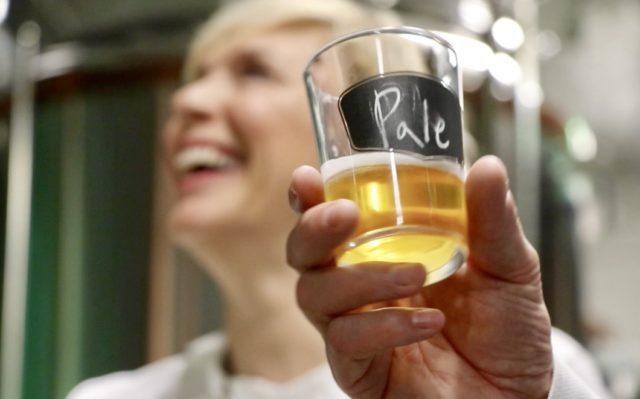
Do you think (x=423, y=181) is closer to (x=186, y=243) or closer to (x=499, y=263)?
(x=499, y=263)

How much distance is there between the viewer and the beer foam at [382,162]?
474 millimetres

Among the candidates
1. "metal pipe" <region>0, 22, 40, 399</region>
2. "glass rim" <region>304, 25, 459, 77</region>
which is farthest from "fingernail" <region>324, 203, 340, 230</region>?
"metal pipe" <region>0, 22, 40, 399</region>

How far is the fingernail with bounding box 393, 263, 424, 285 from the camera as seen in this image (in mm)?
483

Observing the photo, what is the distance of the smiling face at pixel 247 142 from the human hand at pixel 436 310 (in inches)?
16.7

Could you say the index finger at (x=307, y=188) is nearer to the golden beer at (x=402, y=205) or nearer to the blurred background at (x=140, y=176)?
the golden beer at (x=402, y=205)

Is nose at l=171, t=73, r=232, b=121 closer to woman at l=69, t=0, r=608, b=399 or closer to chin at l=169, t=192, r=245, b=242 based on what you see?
woman at l=69, t=0, r=608, b=399

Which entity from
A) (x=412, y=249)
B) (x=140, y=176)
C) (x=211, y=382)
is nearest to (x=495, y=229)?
(x=412, y=249)

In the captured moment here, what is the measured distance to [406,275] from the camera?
48 cm

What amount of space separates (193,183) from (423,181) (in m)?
0.59

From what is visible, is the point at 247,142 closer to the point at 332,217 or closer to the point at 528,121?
the point at 332,217

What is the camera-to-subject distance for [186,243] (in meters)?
1.06

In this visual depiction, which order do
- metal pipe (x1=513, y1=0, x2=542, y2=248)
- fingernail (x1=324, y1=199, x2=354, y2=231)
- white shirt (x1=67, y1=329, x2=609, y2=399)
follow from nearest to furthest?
fingernail (x1=324, y1=199, x2=354, y2=231), white shirt (x1=67, y1=329, x2=609, y2=399), metal pipe (x1=513, y1=0, x2=542, y2=248)

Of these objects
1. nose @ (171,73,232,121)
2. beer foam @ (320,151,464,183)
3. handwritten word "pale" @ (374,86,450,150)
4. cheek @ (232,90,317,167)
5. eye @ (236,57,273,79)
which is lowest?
beer foam @ (320,151,464,183)

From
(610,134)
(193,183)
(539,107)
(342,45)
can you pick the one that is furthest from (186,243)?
(610,134)
